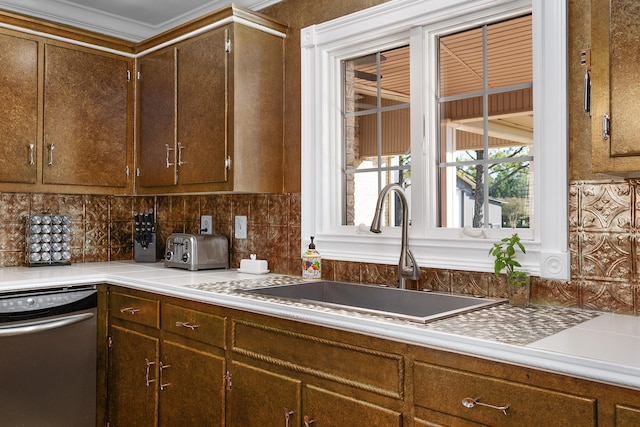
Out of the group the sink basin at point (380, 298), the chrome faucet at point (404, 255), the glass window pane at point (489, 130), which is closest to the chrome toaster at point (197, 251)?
the sink basin at point (380, 298)

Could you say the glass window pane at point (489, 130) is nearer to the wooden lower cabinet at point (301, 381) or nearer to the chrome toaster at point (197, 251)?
the wooden lower cabinet at point (301, 381)

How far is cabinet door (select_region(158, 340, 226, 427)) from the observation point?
7.17 feet

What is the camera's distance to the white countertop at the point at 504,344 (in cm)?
121

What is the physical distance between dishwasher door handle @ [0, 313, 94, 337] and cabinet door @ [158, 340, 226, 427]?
20.3 inches

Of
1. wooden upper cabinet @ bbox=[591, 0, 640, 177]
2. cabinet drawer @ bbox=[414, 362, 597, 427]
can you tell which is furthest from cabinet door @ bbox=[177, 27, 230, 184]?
wooden upper cabinet @ bbox=[591, 0, 640, 177]

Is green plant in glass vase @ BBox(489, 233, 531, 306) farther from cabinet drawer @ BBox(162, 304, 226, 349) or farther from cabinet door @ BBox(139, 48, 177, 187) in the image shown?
cabinet door @ BBox(139, 48, 177, 187)

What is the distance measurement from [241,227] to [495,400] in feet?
6.54

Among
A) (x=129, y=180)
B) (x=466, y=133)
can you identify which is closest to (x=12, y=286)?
(x=129, y=180)

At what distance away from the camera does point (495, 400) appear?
1.37 metres

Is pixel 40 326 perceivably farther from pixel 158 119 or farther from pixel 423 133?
pixel 423 133

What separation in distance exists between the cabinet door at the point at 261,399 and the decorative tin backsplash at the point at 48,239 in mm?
1685

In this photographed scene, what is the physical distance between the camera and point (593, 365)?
1.20m

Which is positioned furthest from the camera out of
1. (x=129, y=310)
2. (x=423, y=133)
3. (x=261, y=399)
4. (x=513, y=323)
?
(x=129, y=310)

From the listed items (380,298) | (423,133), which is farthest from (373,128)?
(380,298)
